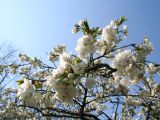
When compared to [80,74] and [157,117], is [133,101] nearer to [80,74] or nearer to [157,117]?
[157,117]

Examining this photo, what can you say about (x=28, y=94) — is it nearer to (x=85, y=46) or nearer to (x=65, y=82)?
(x=65, y=82)

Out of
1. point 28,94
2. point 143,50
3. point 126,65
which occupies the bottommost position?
point 28,94

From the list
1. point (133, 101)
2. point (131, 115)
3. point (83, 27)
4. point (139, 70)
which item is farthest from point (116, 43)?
point (131, 115)

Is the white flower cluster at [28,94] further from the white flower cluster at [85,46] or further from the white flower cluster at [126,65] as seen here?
the white flower cluster at [126,65]

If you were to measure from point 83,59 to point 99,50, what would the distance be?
67 cm

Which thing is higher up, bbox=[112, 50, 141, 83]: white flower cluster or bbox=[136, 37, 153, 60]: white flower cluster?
bbox=[136, 37, 153, 60]: white flower cluster

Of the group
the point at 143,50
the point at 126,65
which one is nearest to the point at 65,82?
the point at 126,65

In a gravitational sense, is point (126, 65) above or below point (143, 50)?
below

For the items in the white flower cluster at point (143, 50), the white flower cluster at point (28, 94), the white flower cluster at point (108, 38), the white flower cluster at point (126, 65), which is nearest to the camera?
the white flower cluster at point (28, 94)

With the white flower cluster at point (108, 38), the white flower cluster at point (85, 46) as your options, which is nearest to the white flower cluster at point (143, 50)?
the white flower cluster at point (108, 38)

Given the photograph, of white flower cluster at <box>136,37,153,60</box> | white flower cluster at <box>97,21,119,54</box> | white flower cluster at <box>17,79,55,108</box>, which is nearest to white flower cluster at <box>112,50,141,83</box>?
white flower cluster at <box>136,37,153,60</box>

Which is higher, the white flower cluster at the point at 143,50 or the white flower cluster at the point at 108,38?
the white flower cluster at the point at 108,38

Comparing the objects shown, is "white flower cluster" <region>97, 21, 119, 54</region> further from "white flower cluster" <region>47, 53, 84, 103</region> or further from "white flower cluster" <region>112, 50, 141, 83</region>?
"white flower cluster" <region>47, 53, 84, 103</region>

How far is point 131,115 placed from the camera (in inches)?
432
